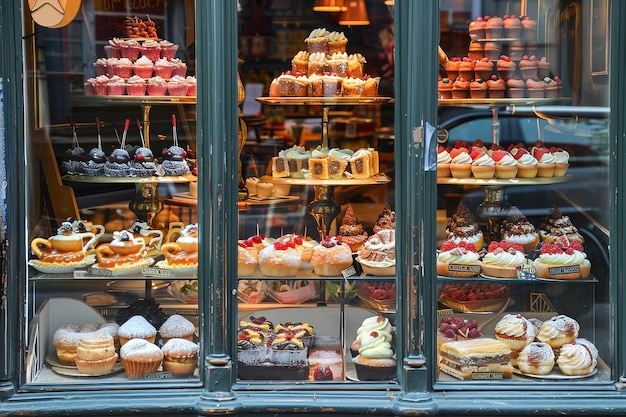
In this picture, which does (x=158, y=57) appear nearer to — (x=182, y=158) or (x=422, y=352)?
(x=182, y=158)

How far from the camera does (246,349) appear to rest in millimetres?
4398

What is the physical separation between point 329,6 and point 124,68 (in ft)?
3.86

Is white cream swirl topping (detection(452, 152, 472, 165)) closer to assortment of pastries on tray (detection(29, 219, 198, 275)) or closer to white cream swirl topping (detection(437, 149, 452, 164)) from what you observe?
white cream swirl topping (detection(437, 149, 452, 164))

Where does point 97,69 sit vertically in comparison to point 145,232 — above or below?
above

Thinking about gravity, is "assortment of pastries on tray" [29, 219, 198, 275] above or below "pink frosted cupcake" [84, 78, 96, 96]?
below

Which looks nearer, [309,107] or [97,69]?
[97,69]

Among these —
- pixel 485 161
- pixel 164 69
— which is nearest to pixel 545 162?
pixel 485 161

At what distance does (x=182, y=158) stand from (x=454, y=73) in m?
1.42

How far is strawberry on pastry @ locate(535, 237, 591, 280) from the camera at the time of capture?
4.51 m

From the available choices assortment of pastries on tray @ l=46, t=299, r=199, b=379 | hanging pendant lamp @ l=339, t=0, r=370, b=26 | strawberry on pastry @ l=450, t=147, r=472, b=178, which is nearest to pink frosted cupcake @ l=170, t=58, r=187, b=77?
hanging pendant lamp @ l=339, t=0, r=370, b=26

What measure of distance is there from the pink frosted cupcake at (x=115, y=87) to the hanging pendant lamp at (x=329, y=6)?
1.17 m

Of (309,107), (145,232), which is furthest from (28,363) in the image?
(309,107)

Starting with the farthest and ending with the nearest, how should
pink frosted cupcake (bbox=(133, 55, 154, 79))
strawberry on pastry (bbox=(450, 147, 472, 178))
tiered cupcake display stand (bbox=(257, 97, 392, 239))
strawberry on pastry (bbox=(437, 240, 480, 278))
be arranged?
tiered cupcake display stand (bbox=(257, 97, 392, 239)) < pink frosted cupcake (bbox=(133, 55, 154, 79)) < strawberry on pastry (bbox=(450, 147, 472, 178)) < strawberry on pastry (bbox=(437, 240, 480, 278))

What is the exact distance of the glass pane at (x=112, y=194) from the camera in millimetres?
4383
